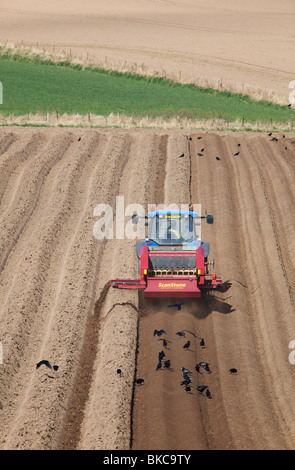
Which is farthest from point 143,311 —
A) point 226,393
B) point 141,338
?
point 226,393

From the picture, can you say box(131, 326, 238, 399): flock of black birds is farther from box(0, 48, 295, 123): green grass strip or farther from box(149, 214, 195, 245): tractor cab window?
box(0, 48, 295, 123): green grass strip

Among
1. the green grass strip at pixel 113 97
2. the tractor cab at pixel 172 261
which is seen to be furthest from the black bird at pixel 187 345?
the green grass strip at pixel 113 97

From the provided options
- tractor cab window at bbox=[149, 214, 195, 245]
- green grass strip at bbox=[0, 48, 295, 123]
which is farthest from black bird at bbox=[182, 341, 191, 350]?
green grass strip at bbox=[0, 48, 295, 123]

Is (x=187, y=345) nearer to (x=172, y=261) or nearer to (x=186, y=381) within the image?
(x=186, y=381)

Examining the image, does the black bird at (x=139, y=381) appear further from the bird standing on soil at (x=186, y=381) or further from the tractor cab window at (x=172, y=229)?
the tractor cab window at (x=172, y=229)

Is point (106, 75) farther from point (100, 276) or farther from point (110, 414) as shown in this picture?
point (110, 414)

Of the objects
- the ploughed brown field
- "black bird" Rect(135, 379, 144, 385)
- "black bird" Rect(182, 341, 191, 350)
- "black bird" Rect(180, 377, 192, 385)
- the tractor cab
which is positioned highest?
the ploughed brown field

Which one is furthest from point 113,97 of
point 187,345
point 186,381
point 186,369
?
point 186,381
